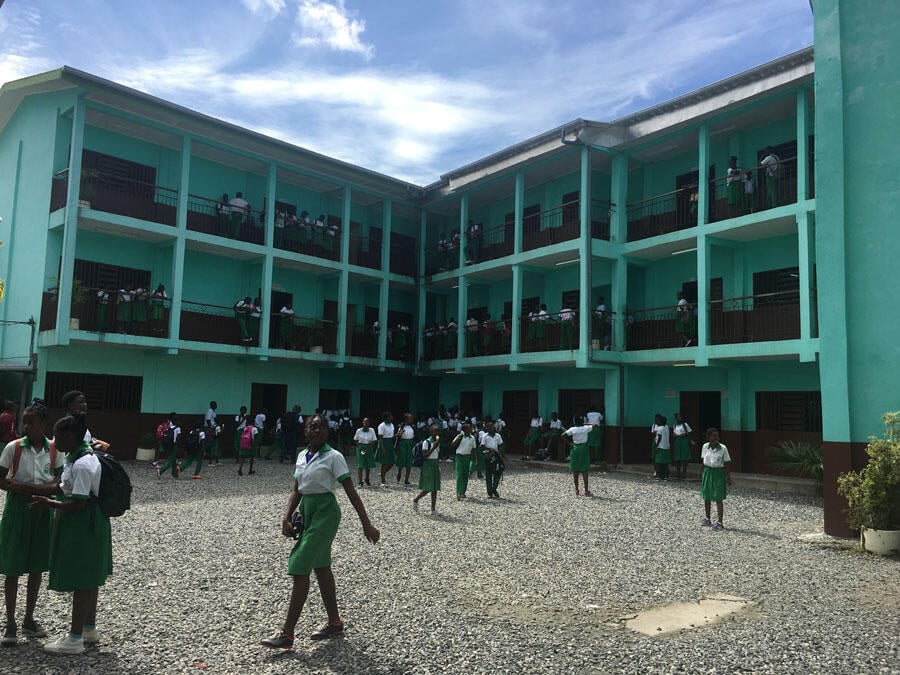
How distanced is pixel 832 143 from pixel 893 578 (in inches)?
240

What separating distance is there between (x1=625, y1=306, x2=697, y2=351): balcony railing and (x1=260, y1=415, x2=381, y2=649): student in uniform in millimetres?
14963

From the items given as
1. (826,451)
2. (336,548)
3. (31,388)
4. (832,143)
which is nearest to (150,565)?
(336,548)

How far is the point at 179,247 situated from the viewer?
2000cm

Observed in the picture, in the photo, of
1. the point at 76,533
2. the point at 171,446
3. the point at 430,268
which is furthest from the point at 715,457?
the point at 430,268

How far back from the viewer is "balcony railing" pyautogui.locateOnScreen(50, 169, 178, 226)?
1873cm

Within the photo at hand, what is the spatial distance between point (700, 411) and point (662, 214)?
570 cm

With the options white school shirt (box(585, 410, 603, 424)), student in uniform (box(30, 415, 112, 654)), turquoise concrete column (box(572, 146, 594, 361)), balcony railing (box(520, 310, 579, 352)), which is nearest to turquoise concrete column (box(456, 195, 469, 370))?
balcony railing (box(520, 310, 579, 352))

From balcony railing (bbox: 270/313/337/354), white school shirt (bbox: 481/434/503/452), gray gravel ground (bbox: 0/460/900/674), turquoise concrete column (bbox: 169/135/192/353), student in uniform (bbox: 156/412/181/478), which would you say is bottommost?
gray gravel ground (bbox: 0/460/900/674)

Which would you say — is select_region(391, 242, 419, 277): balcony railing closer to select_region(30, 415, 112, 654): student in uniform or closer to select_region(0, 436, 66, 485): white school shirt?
→ select_region(0, 436, 66, 485): white school shirt

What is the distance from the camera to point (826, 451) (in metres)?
10.0

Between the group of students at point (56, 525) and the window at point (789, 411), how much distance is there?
16517mm

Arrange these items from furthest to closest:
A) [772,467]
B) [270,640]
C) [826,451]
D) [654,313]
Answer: [654,313] → [772,467] → [826,451] → [270,640]

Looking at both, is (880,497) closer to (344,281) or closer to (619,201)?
(619,201)

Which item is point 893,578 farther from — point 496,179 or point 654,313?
point 496,179
